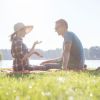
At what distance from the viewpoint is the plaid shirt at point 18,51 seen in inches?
480

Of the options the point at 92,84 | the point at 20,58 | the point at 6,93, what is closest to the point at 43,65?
the point at 20,58

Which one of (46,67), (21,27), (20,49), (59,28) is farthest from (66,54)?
(21,27)

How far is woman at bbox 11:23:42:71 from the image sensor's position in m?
12.2

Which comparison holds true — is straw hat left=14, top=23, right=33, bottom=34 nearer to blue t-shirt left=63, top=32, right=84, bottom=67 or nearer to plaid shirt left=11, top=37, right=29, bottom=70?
plaid shirt left=11, top=37, right=29, bottom=70

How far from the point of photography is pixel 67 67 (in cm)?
1214

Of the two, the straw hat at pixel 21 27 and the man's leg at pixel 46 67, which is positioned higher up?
the straw hat at pixel 21 27

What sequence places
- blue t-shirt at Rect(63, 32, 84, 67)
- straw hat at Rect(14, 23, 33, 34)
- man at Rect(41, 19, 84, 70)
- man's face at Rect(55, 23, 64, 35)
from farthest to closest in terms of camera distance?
1. straw hat at Rect(14, 23, 33, 34)
2. blue t-shirt at Rect(63, 32, 84, 67)
3. man's face at Rect(55, 23, 64, 35)
4. man at Rect(41, 19, 84, 70)

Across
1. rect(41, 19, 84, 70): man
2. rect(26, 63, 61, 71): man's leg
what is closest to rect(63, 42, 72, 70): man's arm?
rect(41, 19, 84, 70): man

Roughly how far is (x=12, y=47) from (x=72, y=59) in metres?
1.95

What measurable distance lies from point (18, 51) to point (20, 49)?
90mm

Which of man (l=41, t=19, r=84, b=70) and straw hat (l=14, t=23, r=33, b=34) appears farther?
straw hat (l=14, t=23, r=33, b=34)

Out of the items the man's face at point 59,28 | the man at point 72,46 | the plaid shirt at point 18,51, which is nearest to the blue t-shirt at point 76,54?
the man at point 72,46

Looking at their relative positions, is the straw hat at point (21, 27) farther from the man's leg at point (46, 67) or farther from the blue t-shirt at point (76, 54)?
the blue t-shirt at point (76, 54)

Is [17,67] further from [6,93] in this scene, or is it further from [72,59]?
[6,93]
